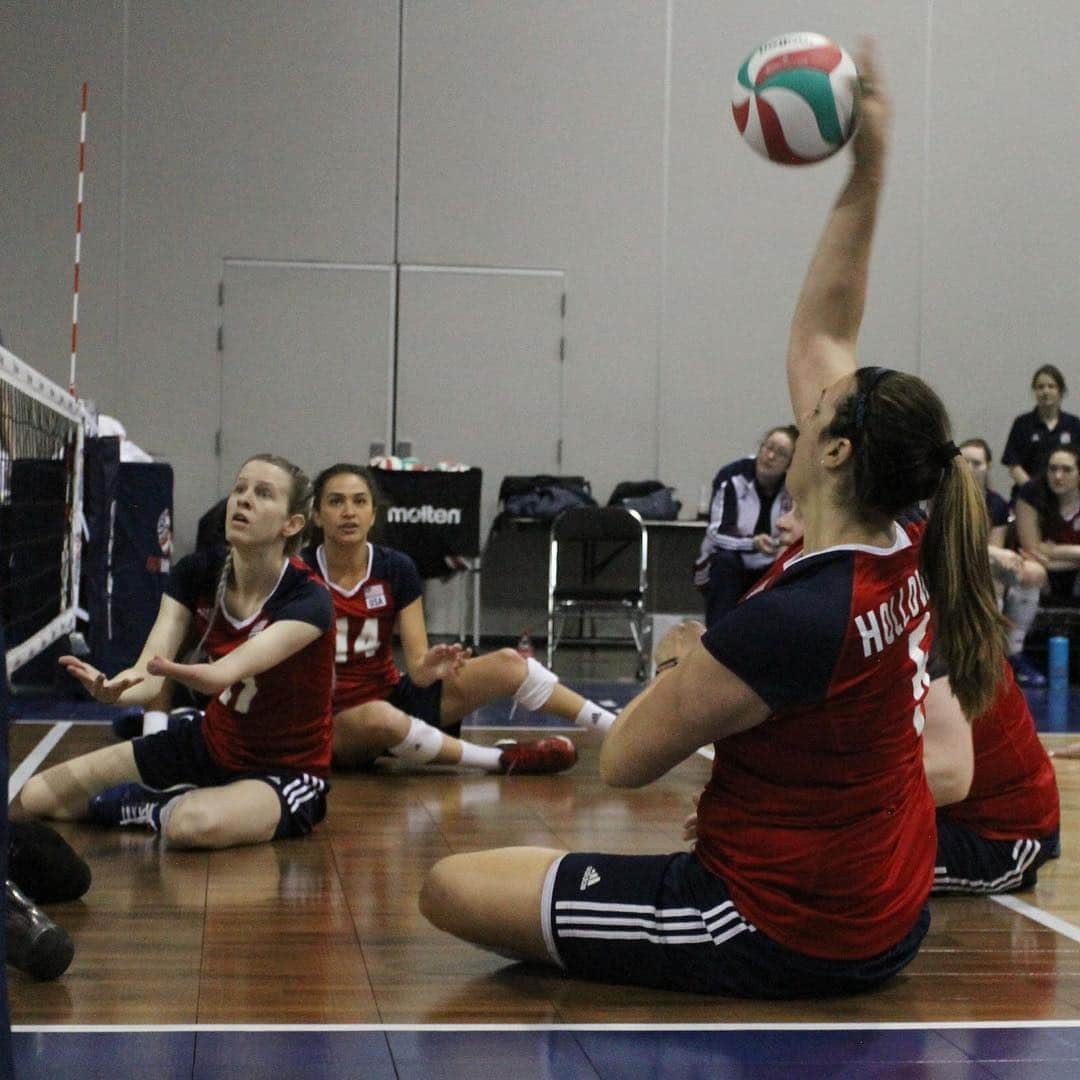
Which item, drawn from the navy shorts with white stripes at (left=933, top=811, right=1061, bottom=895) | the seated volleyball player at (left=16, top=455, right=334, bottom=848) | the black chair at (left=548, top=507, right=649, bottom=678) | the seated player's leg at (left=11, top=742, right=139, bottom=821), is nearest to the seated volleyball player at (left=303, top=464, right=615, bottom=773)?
the seated volleyball player at (left=16, top=455, right=334, bottom=848)

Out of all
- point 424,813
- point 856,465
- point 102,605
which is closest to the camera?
point 856,465

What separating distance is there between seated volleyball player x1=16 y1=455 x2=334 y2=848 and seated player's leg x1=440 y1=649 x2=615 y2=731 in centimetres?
116

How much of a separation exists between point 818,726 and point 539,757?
2843mm

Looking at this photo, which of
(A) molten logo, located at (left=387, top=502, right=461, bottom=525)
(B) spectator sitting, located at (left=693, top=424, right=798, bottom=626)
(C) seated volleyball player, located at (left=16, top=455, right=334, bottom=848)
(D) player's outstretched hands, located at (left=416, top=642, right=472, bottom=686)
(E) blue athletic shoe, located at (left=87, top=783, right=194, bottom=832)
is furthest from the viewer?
(A) molten logo, located at (left=387, top=502, right=461, bottom=525)

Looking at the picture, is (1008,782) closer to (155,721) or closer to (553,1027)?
(553,1027)

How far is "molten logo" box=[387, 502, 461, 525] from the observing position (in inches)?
379

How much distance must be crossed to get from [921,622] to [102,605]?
5654mm

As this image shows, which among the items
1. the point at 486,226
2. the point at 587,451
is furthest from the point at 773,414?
the point at 486,226

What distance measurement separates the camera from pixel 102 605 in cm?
752

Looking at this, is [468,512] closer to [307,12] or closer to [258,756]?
[307,12]

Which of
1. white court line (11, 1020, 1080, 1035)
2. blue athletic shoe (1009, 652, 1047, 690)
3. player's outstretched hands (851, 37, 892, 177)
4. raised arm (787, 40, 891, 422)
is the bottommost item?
blue athletic shoe (1009, 652, 1047, 690)

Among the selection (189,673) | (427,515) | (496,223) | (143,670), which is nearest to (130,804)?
(143,670)

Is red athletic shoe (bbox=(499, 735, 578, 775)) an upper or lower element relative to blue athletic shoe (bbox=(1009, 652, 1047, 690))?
upper

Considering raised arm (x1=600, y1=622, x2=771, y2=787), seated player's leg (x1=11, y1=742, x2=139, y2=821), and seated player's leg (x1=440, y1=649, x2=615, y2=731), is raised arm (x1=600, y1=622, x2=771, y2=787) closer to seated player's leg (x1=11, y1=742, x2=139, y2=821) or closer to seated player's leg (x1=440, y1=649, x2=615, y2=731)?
seated player's leg (x1=11, y1=742, x2=139, y2=821)
